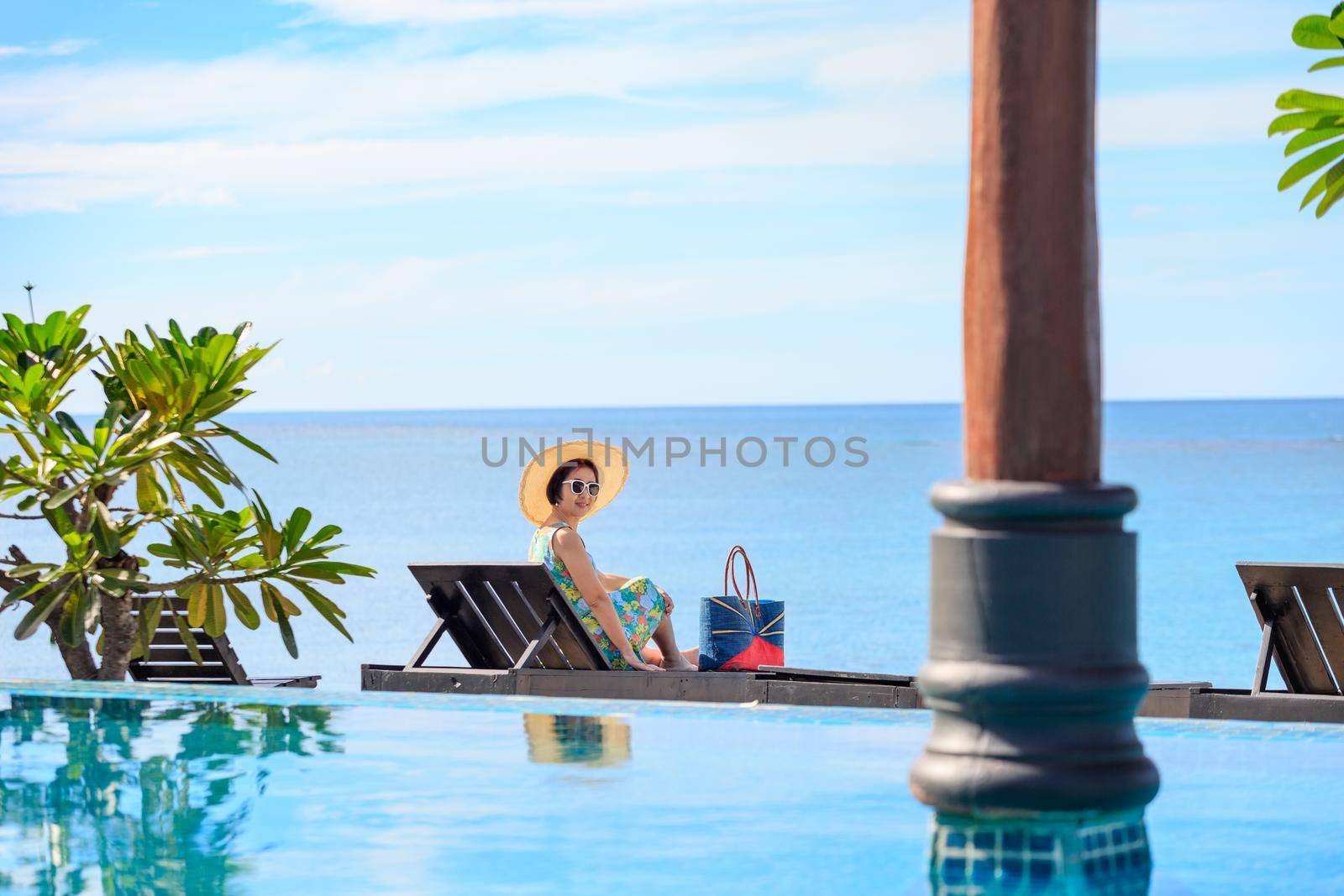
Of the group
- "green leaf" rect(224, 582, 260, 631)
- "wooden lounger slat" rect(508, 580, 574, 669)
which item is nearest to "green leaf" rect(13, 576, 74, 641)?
"green leaf" rect(224, 582, 260, 631)

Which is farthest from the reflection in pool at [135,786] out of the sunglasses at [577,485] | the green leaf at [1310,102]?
the green leaf at [1310,102]

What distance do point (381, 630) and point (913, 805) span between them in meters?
23.4

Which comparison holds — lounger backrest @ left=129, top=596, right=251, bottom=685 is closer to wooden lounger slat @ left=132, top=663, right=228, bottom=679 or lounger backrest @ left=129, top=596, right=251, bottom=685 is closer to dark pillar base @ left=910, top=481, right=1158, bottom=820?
wooden lounger slat @ left=132, top=663, right=228, bottom=679

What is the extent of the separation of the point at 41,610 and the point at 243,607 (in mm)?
855

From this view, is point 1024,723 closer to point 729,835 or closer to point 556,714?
point 729,835

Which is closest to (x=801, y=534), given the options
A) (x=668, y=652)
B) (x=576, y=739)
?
(x=668, y=652)

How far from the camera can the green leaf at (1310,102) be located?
24.1ft

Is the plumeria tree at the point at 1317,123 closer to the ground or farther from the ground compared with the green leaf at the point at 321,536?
farther from the ground

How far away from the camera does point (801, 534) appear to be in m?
48.5

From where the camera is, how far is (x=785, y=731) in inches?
198

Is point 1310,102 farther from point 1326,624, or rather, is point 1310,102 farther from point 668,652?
point 668,652

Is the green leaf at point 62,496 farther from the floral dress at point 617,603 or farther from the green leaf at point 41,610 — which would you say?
the floral dress at point 617,603

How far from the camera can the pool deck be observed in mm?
6793

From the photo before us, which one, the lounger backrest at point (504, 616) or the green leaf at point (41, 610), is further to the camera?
the lounger backrest at point (504, 616)
